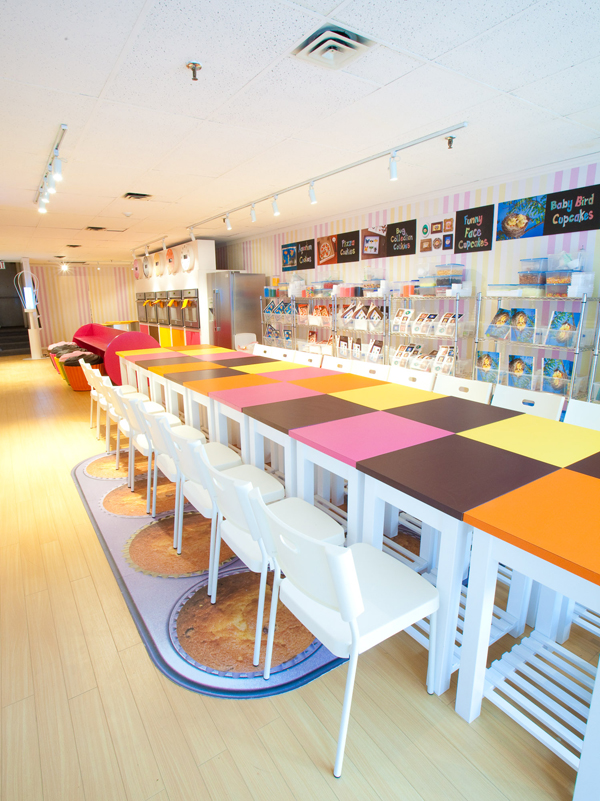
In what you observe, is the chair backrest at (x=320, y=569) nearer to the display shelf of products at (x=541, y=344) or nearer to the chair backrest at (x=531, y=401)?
the chair backrest at (x=531, y=401)

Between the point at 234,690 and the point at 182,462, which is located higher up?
the point at 182,462

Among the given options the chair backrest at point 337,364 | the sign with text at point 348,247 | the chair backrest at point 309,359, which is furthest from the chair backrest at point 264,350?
the sign with text at point 348,247

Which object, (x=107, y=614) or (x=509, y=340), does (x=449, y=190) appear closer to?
(x=509, y=340)

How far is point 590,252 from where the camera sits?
3.85m

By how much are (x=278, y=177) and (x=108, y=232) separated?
15.4 feet

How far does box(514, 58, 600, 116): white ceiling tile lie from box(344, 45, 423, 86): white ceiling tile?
747mm

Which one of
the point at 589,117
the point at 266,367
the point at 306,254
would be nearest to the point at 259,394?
the point at 266,367

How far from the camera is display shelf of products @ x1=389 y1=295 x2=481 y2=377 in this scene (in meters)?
4.70

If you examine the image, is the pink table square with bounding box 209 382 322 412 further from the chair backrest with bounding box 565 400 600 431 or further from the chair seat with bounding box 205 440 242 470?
the chair backrest with bounding box 565 400 600 431

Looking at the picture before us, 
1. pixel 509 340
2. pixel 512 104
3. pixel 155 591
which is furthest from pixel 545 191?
pixel 155 591

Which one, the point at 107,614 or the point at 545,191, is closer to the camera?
the point at 107,614

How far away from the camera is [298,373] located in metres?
3.92

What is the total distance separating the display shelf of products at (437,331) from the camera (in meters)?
4.70

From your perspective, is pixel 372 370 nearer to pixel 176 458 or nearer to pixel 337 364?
pixel 337 364
